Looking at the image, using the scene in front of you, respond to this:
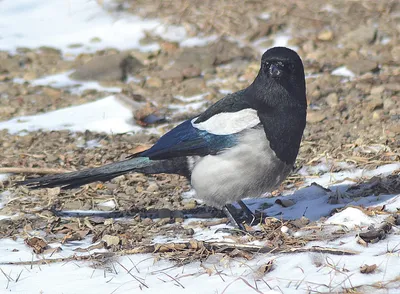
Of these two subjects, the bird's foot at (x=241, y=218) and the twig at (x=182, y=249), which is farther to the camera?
the bird's foot at (x=241, y=218)

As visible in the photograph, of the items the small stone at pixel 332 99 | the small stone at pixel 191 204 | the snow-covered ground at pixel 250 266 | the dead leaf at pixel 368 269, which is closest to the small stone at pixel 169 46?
the snow-covered ground at pixel 250 266

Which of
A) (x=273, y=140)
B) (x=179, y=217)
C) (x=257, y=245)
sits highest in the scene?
(x=273, y=140)

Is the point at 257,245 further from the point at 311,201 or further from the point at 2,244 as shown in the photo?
the point at 2,244

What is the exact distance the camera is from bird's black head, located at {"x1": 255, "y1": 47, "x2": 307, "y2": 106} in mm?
4570

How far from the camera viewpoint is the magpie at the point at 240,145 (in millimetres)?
4473

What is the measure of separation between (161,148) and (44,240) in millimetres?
977

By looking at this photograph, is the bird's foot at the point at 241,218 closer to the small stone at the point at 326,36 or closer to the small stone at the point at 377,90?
the small stone at the point at 377,90

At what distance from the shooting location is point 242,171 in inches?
176

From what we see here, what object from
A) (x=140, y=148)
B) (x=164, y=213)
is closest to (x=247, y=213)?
(x=164, y=213)

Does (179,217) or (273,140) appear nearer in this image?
(273,140)

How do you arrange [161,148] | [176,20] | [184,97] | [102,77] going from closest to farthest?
1. [161,148]
2. [184,97]
3. [102,77]
4. [176,20]

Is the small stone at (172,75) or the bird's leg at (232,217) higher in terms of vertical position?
the small stone at (172,75)

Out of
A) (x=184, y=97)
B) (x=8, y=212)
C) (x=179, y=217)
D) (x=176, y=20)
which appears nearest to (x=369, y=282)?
(x=179, y=217)

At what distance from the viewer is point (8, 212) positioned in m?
4.84
